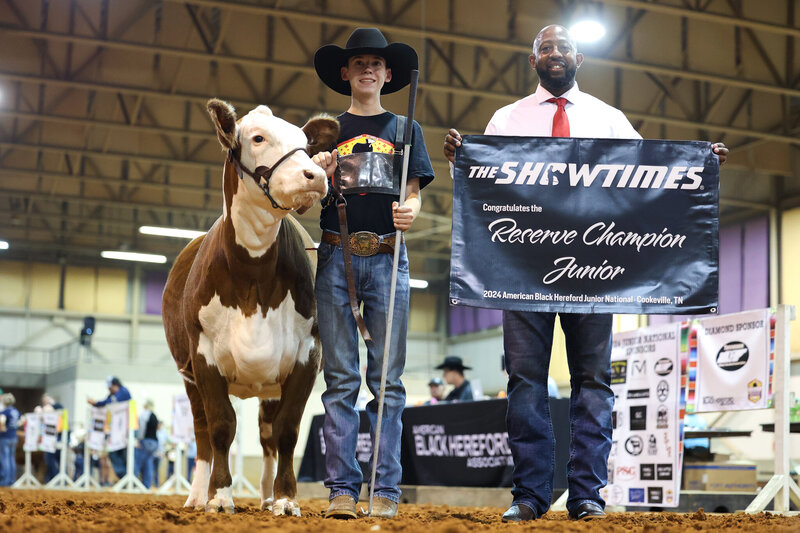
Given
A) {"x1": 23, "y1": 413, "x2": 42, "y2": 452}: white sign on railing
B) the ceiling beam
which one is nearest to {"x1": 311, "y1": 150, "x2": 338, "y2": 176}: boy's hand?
the ceiling beam

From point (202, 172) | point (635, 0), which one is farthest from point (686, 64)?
point (202, 172)

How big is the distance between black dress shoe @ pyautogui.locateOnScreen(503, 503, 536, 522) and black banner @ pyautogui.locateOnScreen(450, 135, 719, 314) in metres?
0.80

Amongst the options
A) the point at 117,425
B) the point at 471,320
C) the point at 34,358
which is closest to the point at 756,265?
the point at 471,320

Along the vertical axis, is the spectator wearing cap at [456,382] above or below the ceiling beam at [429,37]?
below

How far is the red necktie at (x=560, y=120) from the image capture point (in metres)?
3.97

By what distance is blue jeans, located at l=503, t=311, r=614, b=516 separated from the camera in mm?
3676

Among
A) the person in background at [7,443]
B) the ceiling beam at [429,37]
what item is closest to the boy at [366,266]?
the ceiling beam at [429,37]

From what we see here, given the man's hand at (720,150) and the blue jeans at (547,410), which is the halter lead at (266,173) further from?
the man's hand at (720,150)

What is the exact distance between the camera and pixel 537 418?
12.2 feet

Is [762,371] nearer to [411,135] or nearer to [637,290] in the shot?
[637,290]

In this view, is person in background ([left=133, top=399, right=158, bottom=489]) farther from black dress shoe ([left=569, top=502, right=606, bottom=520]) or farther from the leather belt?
black dress shoe ([left=569, top=502, right=606, bottom=520])

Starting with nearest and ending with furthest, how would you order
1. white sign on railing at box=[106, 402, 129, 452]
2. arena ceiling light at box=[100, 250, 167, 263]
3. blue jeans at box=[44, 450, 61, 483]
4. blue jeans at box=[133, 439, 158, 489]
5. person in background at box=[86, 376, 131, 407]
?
white sign on railing at box=[106, 402, 129, 452] < person in background at box=[86, 376, 131, 407] < blue jeans at box=[133, 439, 158, 489] < blue jeans at box=[44, 450, 61, 483] < arena ceiling light at box=[100, 250, 167, 263]

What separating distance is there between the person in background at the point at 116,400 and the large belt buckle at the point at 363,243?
12.7 meters

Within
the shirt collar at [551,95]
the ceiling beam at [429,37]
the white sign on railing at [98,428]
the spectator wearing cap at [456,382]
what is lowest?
the white sign on railing at [98,428]
